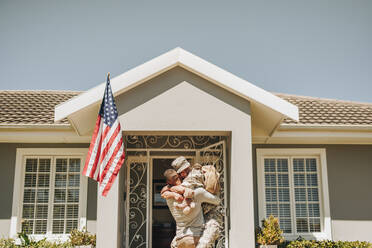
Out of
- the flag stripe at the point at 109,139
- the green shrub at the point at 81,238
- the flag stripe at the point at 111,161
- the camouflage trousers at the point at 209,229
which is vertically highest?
the flag stripe at the point at 109,139

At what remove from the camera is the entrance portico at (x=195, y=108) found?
7141mm

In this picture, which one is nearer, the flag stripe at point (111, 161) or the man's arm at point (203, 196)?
the flag stripe at point (111, 161)

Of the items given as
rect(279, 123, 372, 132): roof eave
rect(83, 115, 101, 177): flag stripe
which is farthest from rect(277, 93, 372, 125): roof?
rect(83, 115, 101, 177): flag stripe

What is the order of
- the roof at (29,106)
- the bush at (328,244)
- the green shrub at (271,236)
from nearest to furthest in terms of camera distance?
the green shrub at (271,236) → the bush at (328,244) → the roof at (29,106)

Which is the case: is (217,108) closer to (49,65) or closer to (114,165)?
(114,165)

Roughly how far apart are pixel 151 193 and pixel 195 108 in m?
3.16

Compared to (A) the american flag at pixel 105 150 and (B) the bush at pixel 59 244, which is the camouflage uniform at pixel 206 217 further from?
(B) the bush at pixel 59 244

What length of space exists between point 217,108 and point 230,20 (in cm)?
494

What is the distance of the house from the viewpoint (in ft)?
24.1

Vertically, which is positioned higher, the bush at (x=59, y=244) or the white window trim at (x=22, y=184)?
the white window trim at (x=22, y=184)

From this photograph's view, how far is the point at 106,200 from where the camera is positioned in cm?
703

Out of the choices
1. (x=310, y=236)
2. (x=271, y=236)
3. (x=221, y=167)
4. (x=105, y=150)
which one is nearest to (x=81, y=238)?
(x=105, y=150)

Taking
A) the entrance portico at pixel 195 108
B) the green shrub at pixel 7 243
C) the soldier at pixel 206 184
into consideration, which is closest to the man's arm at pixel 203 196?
the soldier at pixel 206 184

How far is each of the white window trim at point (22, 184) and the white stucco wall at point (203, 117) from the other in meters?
2.60
